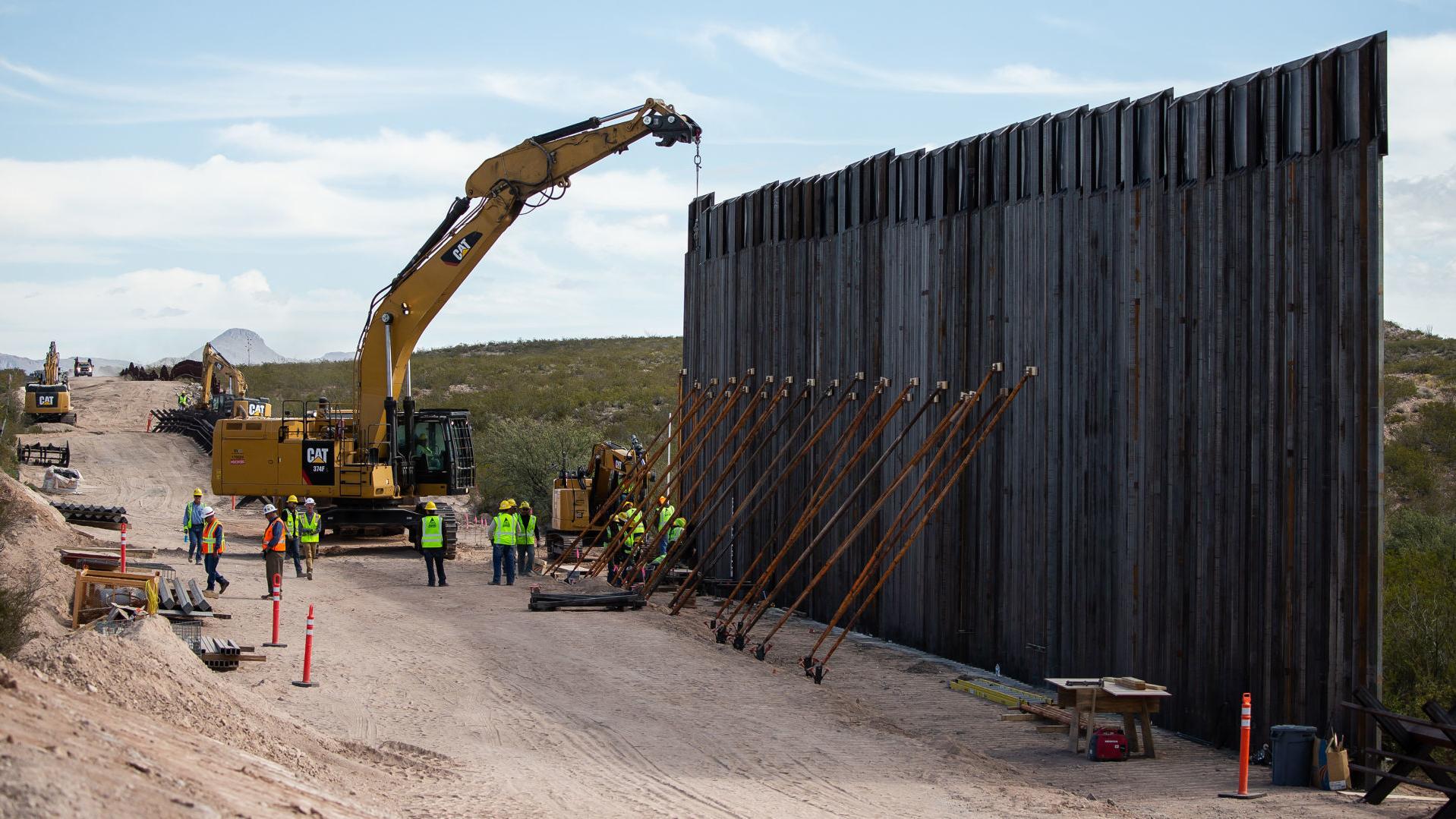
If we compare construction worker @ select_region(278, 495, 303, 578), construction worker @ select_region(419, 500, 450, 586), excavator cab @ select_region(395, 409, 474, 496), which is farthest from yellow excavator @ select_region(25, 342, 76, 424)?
construction worker @ select_region(419, 500, 450, 586)

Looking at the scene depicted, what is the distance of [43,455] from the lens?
47.9 metres

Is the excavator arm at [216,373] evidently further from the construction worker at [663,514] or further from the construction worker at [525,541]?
the construction worker at [663,514]

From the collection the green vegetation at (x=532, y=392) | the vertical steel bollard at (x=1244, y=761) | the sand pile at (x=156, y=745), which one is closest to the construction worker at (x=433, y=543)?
the sand pile at (x=156, y=745)

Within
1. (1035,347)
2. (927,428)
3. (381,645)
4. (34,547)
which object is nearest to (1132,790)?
(1035,347)

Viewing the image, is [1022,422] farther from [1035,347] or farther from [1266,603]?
[1266,603]

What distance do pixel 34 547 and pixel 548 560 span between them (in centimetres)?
994

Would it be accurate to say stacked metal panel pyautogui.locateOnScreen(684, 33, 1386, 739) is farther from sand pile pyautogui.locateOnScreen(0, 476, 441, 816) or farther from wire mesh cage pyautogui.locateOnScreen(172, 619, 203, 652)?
wire mesh cage pyautogui.locateOnScreen(172, 619, 203, 652)

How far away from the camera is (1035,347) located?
17.0 metres

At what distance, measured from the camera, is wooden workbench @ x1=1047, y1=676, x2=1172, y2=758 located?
12.7m

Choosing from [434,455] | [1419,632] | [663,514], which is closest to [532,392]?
[434,455]

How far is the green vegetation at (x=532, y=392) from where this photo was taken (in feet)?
134

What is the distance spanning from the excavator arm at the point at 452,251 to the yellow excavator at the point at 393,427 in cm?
2

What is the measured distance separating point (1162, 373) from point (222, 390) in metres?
55.8

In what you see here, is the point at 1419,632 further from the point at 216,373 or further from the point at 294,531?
the point at 216,373
